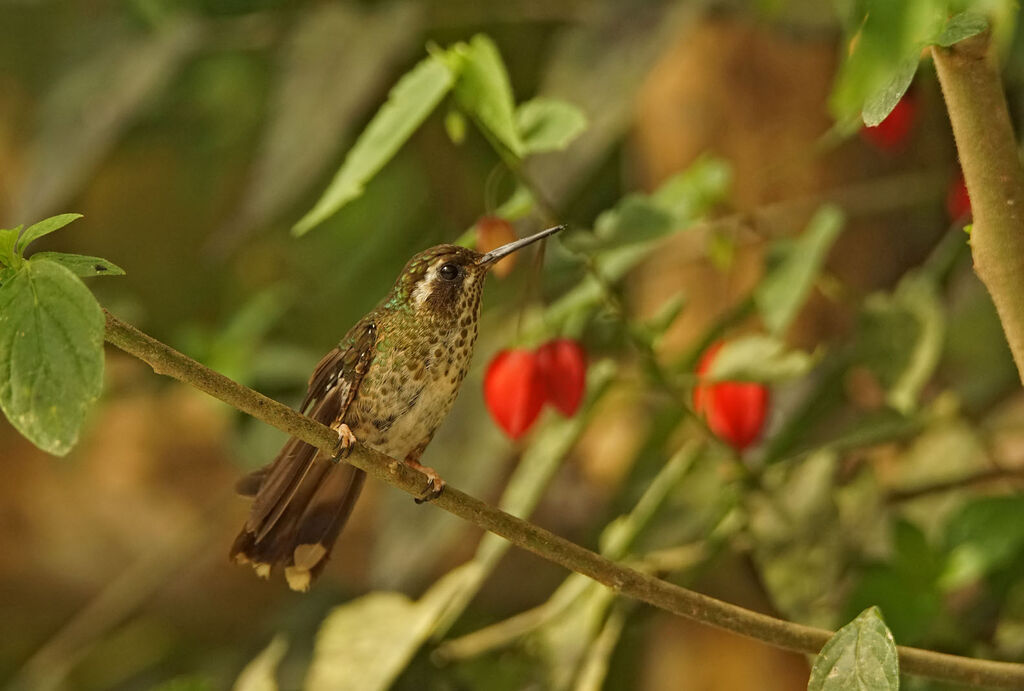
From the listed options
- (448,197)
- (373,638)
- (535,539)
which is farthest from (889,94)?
(448,197)

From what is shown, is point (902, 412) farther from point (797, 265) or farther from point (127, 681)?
point (127, 681)

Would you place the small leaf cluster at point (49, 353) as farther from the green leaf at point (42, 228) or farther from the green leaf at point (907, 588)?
the green leaf at point (907, 588)

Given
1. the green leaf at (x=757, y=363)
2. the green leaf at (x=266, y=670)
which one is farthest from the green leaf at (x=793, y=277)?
the green leaf at (x=266, y=670)

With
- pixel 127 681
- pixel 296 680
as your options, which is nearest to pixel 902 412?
pixel 296 680

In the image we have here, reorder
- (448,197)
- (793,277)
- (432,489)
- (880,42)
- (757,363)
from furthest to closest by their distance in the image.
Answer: (448,197), (793,277), (757,363), (432,489), (880,42)

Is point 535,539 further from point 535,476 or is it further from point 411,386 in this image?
point 535,476

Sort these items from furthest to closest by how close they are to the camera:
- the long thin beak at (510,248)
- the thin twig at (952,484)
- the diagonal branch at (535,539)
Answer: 1. the thin twig at (952,484)
2. the long thin beak at (510,248)
3. the diagonal branch at (535,539)

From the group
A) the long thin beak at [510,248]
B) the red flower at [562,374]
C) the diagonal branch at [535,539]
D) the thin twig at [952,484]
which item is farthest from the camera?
the thin twig at [952,484]

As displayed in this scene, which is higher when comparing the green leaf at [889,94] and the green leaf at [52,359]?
the green leaf at [889,94]
